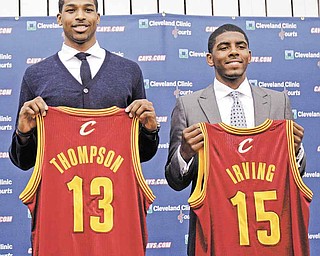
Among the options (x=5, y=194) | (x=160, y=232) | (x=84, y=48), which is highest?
(x=84, y=48)

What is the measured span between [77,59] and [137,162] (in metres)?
0.46

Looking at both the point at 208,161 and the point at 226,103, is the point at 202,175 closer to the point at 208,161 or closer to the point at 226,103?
the point at 208,161

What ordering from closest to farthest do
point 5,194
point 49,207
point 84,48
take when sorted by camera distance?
point 49,207, point 84,48, point 5,194

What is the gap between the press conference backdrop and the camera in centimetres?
387

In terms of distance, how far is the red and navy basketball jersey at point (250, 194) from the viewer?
230 centimetres

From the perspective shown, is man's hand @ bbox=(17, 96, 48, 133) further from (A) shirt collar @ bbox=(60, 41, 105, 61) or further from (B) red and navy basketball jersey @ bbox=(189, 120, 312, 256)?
(B) red and navy basketball jersey @ bbox=(189, 120, 312, 256)

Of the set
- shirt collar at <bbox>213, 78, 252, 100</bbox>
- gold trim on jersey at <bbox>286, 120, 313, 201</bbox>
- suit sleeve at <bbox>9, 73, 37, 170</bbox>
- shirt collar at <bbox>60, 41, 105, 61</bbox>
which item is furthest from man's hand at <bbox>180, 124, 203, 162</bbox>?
suit sleeve at <bbox>9, 73, 37, 170</bbox>

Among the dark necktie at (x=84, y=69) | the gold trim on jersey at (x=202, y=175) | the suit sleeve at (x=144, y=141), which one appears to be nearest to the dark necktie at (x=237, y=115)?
the gold trim on jersey at (x=202, y=175)

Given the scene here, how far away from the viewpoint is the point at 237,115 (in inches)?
96.9

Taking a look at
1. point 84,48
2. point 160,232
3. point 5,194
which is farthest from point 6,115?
point 84,48

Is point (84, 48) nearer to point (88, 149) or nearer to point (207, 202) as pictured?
point (88, 149)

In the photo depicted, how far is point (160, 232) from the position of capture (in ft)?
12.7

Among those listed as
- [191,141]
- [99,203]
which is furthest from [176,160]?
[99,203]

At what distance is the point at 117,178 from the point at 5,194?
1719mm
